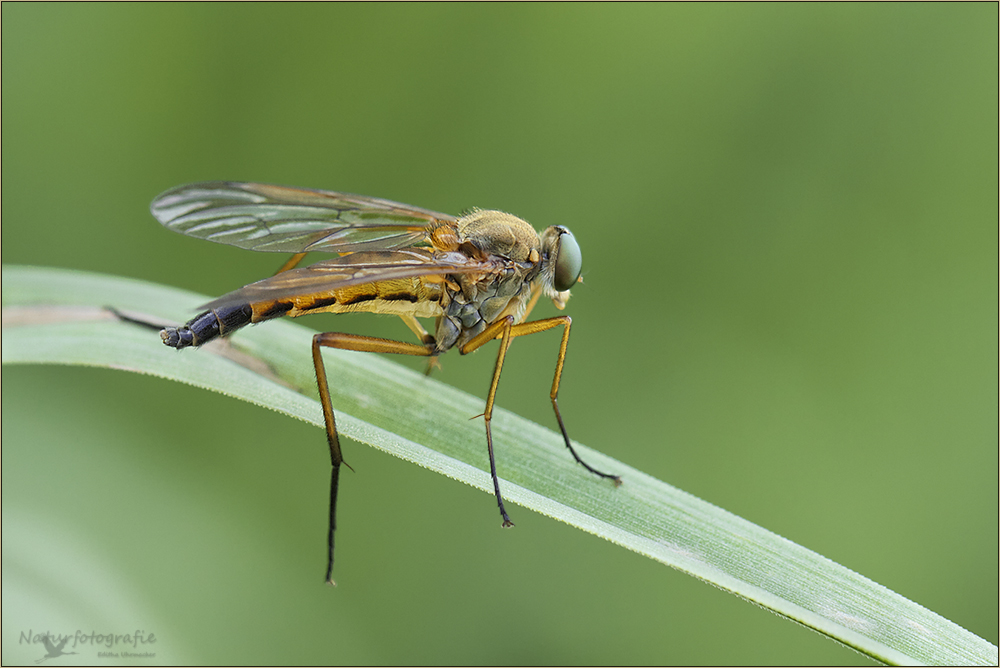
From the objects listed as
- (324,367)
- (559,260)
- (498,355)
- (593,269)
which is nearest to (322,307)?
(324,367)

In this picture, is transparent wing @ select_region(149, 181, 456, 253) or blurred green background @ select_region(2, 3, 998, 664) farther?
blurred green background @ select_region(2, 3, 998, 664)

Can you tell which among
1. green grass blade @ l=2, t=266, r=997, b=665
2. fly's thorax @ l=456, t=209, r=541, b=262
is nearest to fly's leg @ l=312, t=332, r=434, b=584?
green grass blade @ l=2, t=266, r=997, b=665

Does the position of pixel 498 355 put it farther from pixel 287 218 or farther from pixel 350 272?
pixel 287 218

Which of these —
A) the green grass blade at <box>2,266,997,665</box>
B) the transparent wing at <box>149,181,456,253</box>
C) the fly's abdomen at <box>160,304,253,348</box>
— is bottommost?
the green grass blade at <box>2,266,997,665</box>

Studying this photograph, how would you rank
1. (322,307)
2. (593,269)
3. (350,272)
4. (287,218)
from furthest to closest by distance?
(593,269)
(287,218)
(322,307)
(350,272)

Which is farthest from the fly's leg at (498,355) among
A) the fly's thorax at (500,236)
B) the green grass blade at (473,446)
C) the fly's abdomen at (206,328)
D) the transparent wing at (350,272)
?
the fly's abdomen at (206,328)

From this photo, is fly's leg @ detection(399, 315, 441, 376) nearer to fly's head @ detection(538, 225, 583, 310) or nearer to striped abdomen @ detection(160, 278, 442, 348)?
striped abdomen @ detection(160, 278, 442, 348)

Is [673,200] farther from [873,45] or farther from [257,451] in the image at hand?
[257,451]

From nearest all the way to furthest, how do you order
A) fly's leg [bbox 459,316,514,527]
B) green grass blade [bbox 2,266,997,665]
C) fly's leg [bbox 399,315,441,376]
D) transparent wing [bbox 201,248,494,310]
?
green grass blade [bbox 2,266,997,665] → transparent wing [bbox 201,248,494,310] → fly's leg [bbox 459,316,514,527] → fly's leg [bbox 399,315,441,376]

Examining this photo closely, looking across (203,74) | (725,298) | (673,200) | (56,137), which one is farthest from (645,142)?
(56,137)
